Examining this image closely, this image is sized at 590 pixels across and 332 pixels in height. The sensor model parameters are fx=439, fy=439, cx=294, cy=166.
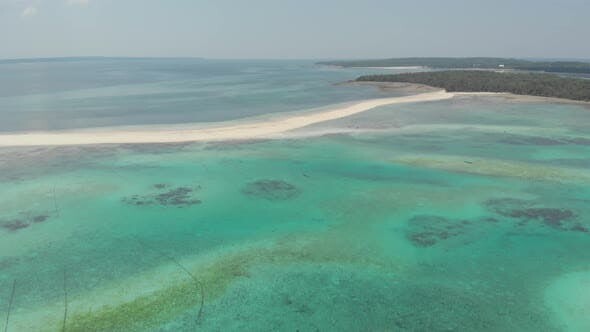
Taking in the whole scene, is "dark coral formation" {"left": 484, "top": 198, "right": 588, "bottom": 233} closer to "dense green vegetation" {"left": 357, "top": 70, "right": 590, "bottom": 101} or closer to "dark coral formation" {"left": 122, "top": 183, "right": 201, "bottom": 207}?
"dark coral formation" {"left": 122, "top": 183, "right": 201, "bottom": 207}

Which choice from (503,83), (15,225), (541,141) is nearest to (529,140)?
(541,141)

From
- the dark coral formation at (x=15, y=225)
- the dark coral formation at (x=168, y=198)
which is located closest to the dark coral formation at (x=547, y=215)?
the dark coral formation at (x=168, y=198)

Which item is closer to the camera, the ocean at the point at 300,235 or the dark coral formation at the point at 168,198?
the ocean at the point at 300,235

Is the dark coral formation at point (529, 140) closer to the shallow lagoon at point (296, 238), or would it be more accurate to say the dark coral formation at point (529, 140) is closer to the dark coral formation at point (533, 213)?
the shallow lagoon at point (296, 238)

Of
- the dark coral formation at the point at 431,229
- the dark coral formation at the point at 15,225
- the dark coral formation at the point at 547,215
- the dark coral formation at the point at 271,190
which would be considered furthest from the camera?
the dark coral formation at the point at 271,190

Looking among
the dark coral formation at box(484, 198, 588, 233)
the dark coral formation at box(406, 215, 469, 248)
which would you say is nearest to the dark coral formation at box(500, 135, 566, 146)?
the dark coral formation at box(484, 198, 588, 233)

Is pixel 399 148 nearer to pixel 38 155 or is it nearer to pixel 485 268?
pixel 485 268

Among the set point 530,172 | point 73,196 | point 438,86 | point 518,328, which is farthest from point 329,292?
point 438,86
